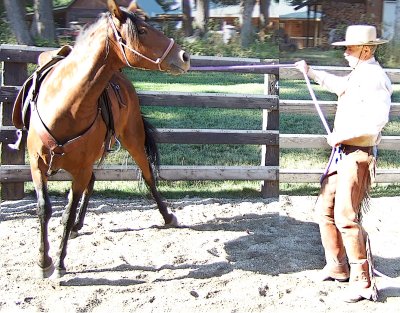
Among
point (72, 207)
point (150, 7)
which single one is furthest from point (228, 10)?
point (72, 207)

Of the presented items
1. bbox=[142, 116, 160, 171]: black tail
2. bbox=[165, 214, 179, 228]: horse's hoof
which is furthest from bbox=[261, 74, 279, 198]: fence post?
bbox=[142, 116, 160, 171]: black tail

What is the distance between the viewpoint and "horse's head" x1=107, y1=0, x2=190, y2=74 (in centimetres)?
336

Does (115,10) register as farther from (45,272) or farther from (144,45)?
(45,272)

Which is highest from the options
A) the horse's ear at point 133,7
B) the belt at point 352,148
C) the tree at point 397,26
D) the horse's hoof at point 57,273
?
the horse's ear at point 133,7

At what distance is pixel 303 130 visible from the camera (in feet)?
14.9

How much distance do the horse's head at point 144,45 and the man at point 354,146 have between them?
79 cm

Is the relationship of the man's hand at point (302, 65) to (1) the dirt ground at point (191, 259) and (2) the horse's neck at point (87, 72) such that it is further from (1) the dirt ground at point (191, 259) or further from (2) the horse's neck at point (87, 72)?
(1) the dirt ground at point (191, 259)

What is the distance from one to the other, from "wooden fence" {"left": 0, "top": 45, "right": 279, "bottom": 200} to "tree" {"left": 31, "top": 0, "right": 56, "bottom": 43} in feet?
1.21

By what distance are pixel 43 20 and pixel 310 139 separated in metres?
2.06

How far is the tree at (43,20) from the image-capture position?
397cm

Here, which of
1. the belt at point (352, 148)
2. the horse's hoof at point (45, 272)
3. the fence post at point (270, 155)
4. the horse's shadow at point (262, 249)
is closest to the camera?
the belt at point (352, 148)

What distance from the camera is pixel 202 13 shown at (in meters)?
4.20

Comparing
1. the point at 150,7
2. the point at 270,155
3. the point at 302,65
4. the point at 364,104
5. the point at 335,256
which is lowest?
the point at 270,155

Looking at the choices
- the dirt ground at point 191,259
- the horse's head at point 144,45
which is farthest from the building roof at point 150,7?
the dirt ground at point 191,259
